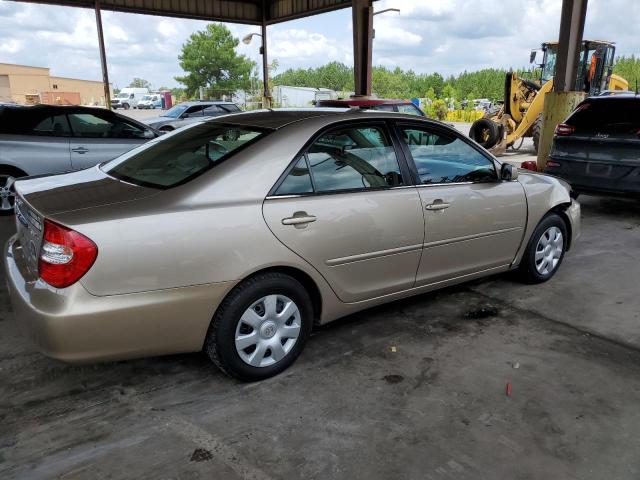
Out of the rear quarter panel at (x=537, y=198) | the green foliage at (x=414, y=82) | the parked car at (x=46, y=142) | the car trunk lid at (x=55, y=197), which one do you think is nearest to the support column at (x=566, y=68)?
the rear quarter panel at (x=537, y=198)

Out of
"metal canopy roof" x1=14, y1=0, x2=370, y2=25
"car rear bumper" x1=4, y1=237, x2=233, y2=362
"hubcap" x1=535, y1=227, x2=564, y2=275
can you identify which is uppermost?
"metal canopy roof" x1=14, y1=0, x2=370, y2=25

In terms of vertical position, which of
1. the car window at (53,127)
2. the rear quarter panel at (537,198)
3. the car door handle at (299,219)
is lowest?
the rear quarter panel at (537,198)

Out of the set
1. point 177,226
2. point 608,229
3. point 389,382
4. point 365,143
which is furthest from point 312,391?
point 608,229

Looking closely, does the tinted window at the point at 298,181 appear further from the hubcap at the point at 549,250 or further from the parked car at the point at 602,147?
the parked car at the point at 602,147

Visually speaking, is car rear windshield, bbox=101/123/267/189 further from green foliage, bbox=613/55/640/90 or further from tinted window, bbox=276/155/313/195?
green foliage, bbox=613/55/640/90

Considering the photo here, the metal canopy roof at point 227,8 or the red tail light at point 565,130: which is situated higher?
the metal canopy roof at point 227,8

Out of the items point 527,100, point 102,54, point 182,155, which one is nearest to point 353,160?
point 182,155

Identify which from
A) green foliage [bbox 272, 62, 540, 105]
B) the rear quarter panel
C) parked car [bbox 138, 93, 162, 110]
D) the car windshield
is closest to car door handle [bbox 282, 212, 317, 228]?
the rear quarter panel

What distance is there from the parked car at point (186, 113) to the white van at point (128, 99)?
38.3m

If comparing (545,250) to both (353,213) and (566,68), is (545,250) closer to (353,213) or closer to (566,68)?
(353,213)

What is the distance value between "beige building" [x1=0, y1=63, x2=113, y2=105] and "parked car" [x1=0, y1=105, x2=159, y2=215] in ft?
162

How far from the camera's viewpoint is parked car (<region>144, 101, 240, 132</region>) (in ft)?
54.3

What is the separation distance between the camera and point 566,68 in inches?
375

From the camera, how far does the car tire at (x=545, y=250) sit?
4473mm
